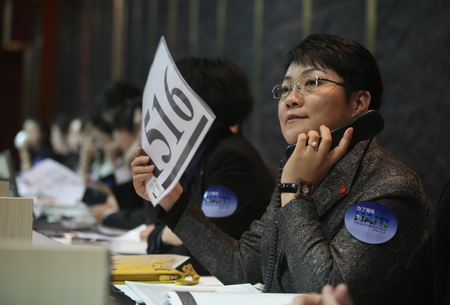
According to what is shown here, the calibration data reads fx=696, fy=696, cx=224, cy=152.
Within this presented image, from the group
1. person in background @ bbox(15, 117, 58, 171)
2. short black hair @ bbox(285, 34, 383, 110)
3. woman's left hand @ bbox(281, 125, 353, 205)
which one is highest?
Result: short black hair @ bbox(285, 34, 383, 110)

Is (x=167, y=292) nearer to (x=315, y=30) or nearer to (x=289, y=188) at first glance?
(x=289, y=188)

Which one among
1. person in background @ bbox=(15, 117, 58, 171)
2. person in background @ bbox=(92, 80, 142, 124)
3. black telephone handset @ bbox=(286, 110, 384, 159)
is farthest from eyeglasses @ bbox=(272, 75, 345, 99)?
person in background @ bbox=(15, 117, 58, 171)

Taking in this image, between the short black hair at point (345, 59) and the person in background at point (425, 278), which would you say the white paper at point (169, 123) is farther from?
the person in background at point (425, 278)

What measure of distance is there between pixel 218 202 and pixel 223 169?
15 centimetres

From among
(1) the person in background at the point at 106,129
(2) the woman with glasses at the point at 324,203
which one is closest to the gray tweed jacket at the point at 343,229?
(2) the woman with glasses at the point at 324,203

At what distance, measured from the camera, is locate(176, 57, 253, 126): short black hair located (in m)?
2.56

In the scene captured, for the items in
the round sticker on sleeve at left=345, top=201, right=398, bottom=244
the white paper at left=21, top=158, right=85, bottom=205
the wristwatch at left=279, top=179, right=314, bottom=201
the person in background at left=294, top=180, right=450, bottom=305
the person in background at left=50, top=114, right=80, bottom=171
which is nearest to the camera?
the person in background at left=294, top=180, right=450, bottom=305

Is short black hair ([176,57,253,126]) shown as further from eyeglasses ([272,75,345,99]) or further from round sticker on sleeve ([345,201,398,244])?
round sticker on sleeve ([345,201,398,244])

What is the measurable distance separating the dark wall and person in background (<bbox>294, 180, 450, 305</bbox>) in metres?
1.87

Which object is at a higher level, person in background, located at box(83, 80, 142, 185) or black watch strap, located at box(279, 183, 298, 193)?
black watch strap, located at box(279, 183, 298, 193)

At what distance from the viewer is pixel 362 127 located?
1.77 metres

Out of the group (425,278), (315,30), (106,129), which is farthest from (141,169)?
(106,129)

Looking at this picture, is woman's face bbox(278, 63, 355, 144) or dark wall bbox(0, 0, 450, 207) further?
dark wall bbox(0, 0, 450, 207)

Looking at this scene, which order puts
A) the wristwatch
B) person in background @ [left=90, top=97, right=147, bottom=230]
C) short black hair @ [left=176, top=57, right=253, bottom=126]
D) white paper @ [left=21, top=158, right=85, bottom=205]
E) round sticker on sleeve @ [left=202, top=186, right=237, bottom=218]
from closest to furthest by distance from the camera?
1. the wristwatch
2. round sticker on sleeve @ [left=202, top=186, right=237, bottom=218]
3. short black hair @ [left=176, top=57, right=253, bottom=126]
4. person in background @ [left=90, top=97, right=147, bottom=230]
5. white paper @ [left=21, top=158, right=85, bottom=205]
